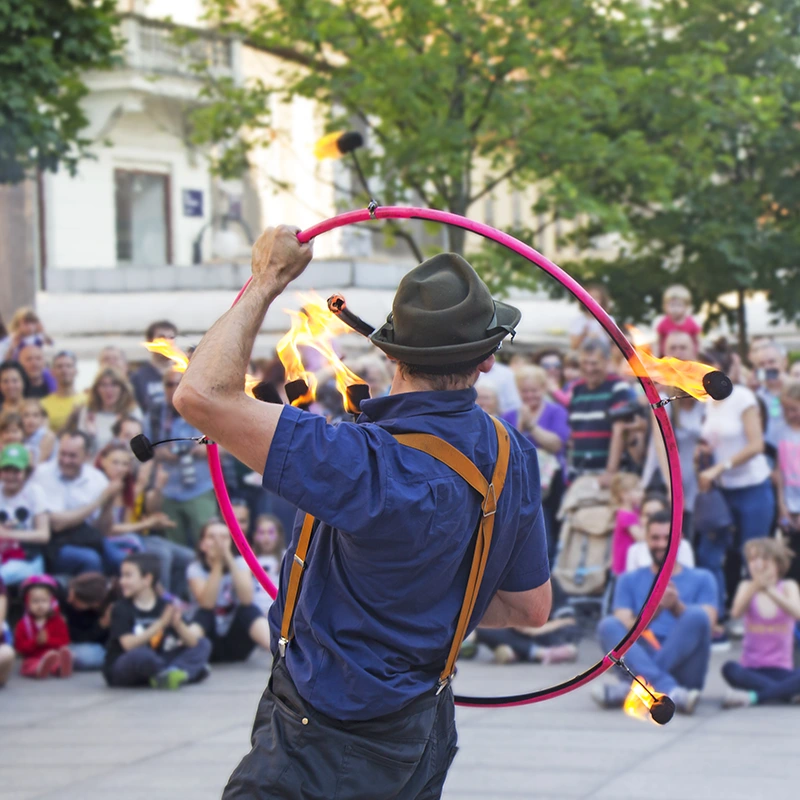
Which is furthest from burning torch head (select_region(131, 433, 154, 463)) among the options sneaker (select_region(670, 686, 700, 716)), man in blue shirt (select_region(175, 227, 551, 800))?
sneaker (select_region(670, 686, 700, 716))

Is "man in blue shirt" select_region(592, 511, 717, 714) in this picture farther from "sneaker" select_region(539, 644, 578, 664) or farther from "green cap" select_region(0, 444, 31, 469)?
"green cap" select_region(0, 444, 31, 469)

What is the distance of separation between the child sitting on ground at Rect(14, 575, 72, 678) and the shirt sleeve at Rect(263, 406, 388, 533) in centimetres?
562

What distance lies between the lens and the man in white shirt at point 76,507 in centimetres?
843

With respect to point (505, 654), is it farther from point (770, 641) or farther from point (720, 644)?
point (770, 641)

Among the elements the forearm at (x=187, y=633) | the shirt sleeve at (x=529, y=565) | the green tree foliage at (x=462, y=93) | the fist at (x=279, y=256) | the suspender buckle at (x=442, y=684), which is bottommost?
the forearm at (x=187, y=633)

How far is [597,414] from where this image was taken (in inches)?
333

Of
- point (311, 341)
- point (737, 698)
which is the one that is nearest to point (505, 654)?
point (737, 698)

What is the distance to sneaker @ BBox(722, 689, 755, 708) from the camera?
696 centimetres

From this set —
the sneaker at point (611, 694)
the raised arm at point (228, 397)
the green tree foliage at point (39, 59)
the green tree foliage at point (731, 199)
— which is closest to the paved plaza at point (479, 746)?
the sneaker at point (611, 694)

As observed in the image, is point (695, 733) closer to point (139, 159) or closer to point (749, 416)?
point (749, 416)

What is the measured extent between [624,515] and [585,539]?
1.84 ft

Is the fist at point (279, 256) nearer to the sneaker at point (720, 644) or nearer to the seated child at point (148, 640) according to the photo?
the seated child at point (148, 640)

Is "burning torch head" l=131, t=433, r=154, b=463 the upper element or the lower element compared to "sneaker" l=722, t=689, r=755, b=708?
upper

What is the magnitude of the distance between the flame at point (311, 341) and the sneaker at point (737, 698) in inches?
155
